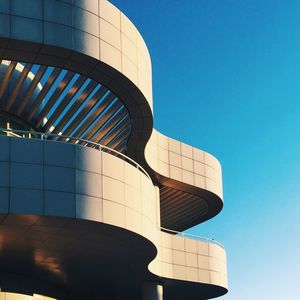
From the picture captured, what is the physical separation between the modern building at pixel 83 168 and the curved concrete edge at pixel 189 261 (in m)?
0.06

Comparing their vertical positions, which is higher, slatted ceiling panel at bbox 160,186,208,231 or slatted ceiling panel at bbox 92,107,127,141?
slatted ceiling panel at bbox 160,186,208,231

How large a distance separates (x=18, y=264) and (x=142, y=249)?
21.5 ft

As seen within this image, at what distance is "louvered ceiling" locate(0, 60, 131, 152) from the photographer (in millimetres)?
27562

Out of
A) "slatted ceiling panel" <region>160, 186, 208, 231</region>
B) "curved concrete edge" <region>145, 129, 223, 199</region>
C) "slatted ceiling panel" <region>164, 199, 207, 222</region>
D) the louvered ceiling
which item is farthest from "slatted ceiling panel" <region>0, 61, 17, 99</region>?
"slatted ceiling panel" <region>164, 199, 207, 222</region>

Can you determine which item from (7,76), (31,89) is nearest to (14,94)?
(31,89)

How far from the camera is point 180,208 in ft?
142

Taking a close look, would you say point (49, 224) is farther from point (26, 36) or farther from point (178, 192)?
point (178, 192)

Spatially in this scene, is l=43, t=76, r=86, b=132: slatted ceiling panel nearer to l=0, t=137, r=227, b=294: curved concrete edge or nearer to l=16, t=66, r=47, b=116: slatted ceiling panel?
l=16, t=66, r=47, b=116: slatted ceiling panel

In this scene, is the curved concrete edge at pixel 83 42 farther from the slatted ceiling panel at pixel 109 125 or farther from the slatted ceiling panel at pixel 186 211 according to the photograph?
the slatted ceiling panel at pixel 186 211

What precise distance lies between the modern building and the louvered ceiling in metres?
0.07

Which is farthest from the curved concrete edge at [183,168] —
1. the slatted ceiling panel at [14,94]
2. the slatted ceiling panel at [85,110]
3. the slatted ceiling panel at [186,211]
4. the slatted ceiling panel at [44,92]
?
the slatted ceiling panel at [14,94]

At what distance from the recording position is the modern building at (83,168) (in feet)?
76.1

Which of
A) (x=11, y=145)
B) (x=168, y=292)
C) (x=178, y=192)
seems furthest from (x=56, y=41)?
(x=168, y=292)

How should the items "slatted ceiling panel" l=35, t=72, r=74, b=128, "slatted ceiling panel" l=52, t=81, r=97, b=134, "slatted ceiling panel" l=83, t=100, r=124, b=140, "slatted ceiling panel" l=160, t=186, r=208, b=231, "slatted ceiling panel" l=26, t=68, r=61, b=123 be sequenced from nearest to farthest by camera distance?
"slatted ceiling panel" l=26, t=68, r=61, b=123 → "slatted ceiling panel" l=35, t=72, r=74, b=128 → "slatted ceiling panel" l=52, t=81, r=97, b=134 → "slatted ceiling panel" l=83, t=100, r=124, b=140 → "slatted ceiling panel" l=160, t=186, r=208, b=231
